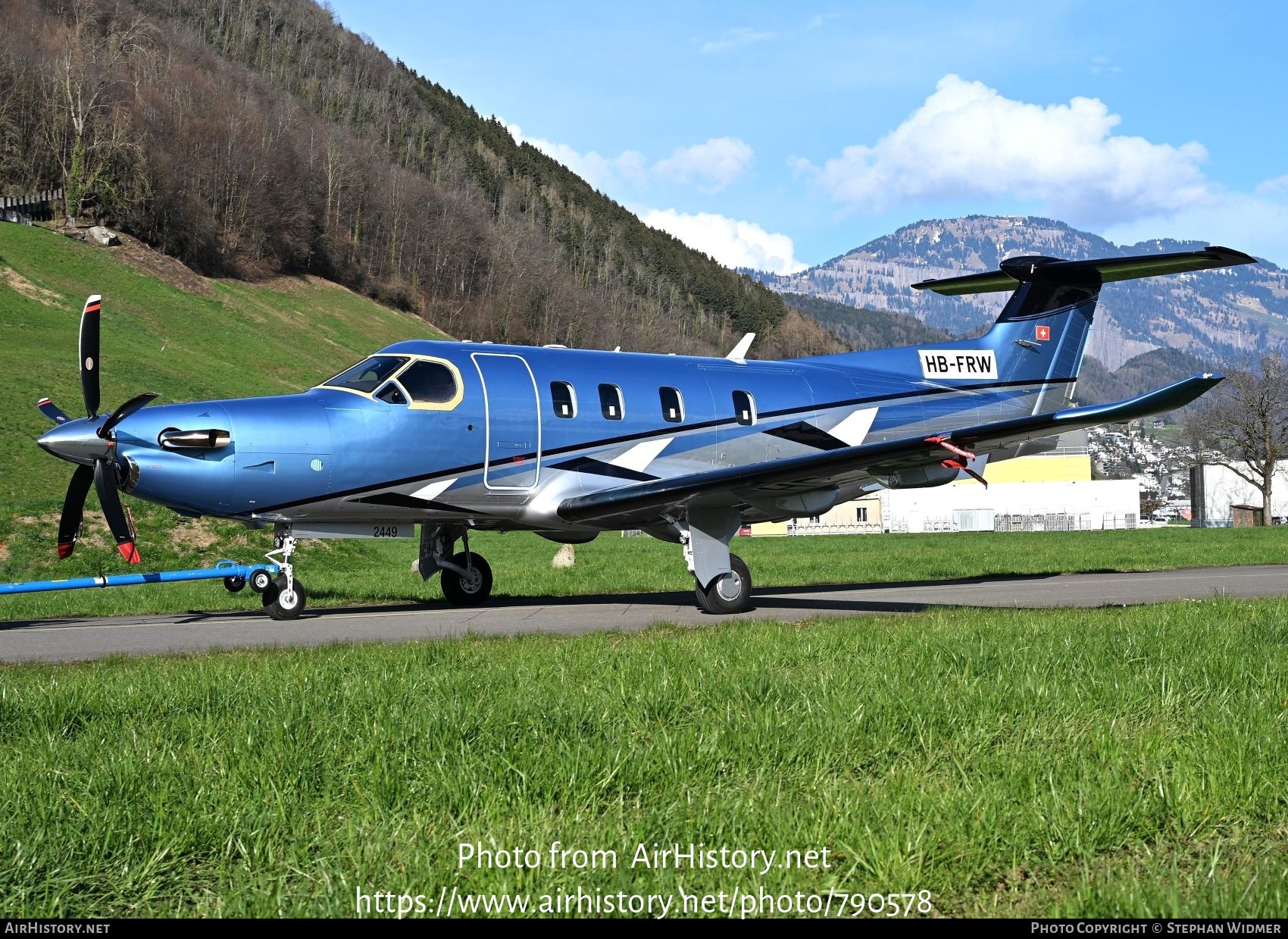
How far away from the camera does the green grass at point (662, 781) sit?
3.94 metres

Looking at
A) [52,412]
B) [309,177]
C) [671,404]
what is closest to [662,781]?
[671,404]

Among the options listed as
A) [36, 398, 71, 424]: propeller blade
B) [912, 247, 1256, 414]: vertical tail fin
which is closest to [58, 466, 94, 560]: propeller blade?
[36, 398, 71, 424]: propeller blade

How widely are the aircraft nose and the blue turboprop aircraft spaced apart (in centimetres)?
2

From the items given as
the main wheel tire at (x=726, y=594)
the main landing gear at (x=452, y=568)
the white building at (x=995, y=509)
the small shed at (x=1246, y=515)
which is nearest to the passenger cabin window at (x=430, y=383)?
the main landing gear at (x=452, y=568)

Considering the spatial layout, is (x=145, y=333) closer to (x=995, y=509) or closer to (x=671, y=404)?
(x=995, y=509)

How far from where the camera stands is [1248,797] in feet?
15.3

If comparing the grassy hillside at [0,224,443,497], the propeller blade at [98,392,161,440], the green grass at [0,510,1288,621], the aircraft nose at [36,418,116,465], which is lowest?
the green grass at [0,510,1288,621]

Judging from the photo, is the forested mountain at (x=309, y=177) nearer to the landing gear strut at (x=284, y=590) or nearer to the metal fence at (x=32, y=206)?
the metal fence at (x=32, y=206)

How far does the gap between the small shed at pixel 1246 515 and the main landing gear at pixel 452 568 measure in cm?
8646

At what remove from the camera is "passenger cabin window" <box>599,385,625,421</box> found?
16.2 m

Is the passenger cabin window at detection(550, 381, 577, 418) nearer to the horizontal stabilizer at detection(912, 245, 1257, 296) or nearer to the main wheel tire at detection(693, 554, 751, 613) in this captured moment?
the main wheel tire at detection(693, 554, 751, 613)

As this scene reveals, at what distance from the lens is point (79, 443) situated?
13.3m

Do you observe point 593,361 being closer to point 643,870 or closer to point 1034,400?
point 1034,400

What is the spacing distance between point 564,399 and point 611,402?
0.73 m
